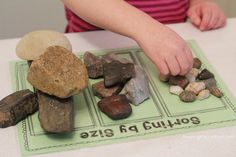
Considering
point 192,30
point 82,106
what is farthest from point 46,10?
point 82,106

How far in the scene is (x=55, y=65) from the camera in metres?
0.55

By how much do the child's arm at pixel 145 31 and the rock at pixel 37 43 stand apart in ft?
0.28

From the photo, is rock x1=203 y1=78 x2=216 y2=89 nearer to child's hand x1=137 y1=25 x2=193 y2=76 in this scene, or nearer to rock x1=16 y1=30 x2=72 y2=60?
child's hand x1=137 y1=25 x2=193 y2=76

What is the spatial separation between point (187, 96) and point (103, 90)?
11 centimetres

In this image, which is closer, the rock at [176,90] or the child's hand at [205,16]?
the rock at [176,90]

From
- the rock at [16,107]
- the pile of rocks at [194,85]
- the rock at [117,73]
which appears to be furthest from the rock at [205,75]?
the rock at [16,107]

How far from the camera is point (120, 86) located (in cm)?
61

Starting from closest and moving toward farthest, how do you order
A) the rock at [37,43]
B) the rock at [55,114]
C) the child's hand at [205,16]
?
the rock at [55,114] < the rock at [37,43] < the child's hand at [205,16]

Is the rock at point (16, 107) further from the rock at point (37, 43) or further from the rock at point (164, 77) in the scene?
the rock at point (164, 77)

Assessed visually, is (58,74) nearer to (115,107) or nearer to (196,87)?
(115,107)

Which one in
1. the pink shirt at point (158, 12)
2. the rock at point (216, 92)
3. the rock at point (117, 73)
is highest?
the rock at point (117, 73)

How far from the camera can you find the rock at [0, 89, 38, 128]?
55 cm

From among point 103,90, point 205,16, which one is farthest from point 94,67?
point 205,16

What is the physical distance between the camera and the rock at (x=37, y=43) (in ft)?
2.04
